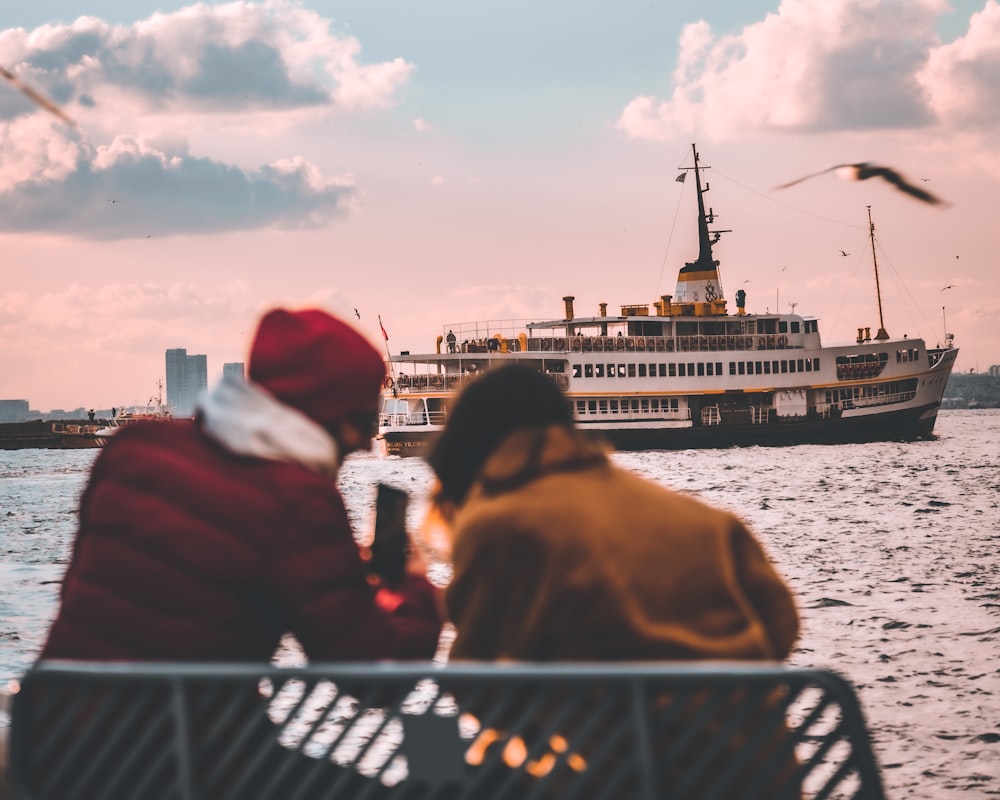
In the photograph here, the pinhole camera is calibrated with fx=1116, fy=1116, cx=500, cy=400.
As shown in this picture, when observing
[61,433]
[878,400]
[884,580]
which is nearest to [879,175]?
[884,580]

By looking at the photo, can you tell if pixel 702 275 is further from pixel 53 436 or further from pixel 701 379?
pixel 53 436

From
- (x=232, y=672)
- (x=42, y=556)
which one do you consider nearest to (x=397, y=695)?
(x=232, y=672)

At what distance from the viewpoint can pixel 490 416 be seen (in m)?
2.25

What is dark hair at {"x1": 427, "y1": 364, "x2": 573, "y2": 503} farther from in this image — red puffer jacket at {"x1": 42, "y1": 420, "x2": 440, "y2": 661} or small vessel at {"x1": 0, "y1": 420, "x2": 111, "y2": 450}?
small vessel at {"x1": 0, "y1": 420, "x2": 111, "y2": 450}

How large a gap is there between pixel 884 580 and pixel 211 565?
14.7 meters

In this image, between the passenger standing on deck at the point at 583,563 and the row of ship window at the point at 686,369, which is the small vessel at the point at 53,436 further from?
the passenger standing on deck at the point at 583,563

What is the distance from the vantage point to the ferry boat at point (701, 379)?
52.6 meters

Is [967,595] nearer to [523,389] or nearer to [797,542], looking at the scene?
[797,542]

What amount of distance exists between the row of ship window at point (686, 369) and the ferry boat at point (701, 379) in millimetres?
49

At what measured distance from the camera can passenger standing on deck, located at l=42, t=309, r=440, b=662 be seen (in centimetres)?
203

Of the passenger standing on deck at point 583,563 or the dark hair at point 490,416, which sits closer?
the passenger standing on deck at point 583,563

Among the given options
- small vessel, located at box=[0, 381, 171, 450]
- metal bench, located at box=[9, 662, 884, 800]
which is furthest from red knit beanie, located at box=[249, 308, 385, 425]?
small vessel, located at box=[0, 381, 171, 450]

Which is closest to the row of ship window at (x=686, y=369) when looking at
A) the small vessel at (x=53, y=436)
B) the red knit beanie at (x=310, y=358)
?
the red knit beanie at (x=310, y=358)

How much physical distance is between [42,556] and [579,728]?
21.8 meters
